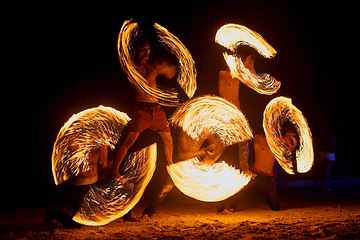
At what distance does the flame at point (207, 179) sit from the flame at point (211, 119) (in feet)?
1.47

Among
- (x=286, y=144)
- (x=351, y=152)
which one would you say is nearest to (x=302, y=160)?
(x=286, y=144)

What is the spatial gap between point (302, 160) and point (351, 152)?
7589mm

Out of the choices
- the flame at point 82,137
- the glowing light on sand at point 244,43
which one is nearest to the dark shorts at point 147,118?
the flame at point 82,137

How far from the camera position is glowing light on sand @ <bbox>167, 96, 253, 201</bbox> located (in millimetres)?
5816

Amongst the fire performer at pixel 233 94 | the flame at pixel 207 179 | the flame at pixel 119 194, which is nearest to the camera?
the flame at pixel 119 194

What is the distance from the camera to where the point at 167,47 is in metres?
6.09

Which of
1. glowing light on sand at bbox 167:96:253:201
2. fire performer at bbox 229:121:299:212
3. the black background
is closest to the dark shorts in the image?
glowing light on sand at bbox 167:96:253:201

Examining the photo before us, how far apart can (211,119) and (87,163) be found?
6.89 ft

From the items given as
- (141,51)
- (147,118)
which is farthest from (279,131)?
(141,51)

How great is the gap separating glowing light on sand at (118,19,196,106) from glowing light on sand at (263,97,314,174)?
54.3 inches

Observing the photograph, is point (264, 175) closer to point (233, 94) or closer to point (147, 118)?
point (233, 94)

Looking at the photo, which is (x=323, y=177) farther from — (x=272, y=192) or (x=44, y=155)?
(x=44, y=155)

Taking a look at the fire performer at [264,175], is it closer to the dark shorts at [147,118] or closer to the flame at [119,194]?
the flame at [119,194]

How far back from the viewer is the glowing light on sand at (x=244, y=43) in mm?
6293
